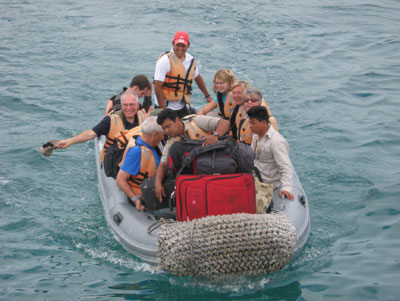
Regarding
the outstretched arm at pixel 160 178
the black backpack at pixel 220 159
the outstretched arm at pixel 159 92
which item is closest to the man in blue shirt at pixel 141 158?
the outstretched arm at pixel 160 178

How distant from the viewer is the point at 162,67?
6535mm

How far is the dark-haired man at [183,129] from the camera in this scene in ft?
15.3

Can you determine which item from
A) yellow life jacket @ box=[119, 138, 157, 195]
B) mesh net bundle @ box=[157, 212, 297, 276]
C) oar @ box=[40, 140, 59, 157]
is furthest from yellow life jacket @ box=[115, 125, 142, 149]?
mesh net bundle @ box=[157, 212, 297, 276]

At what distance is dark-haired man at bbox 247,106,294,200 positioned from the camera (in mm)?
4773

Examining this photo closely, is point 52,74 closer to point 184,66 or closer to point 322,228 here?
point 184,66

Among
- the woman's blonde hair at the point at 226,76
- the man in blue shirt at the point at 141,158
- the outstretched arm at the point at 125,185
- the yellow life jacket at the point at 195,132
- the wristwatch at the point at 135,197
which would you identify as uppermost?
the woman's blonde hair at the point at 226,76

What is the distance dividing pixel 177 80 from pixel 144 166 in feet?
6.62

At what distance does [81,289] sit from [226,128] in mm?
2066

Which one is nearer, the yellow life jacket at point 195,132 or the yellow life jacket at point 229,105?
the yellow life jacket at point 195,132

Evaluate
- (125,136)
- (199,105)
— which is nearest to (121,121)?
(125,136)

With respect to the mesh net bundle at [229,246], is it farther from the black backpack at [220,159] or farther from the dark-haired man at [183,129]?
the dark-haired man at [183,129]

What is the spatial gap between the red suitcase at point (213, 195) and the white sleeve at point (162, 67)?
2518 millimetres

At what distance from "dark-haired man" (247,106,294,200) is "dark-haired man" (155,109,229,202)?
1.13ft

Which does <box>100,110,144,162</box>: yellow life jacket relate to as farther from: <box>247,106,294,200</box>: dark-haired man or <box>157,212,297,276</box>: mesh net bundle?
<box>157,212,297,276</box>: mesh net bundle
